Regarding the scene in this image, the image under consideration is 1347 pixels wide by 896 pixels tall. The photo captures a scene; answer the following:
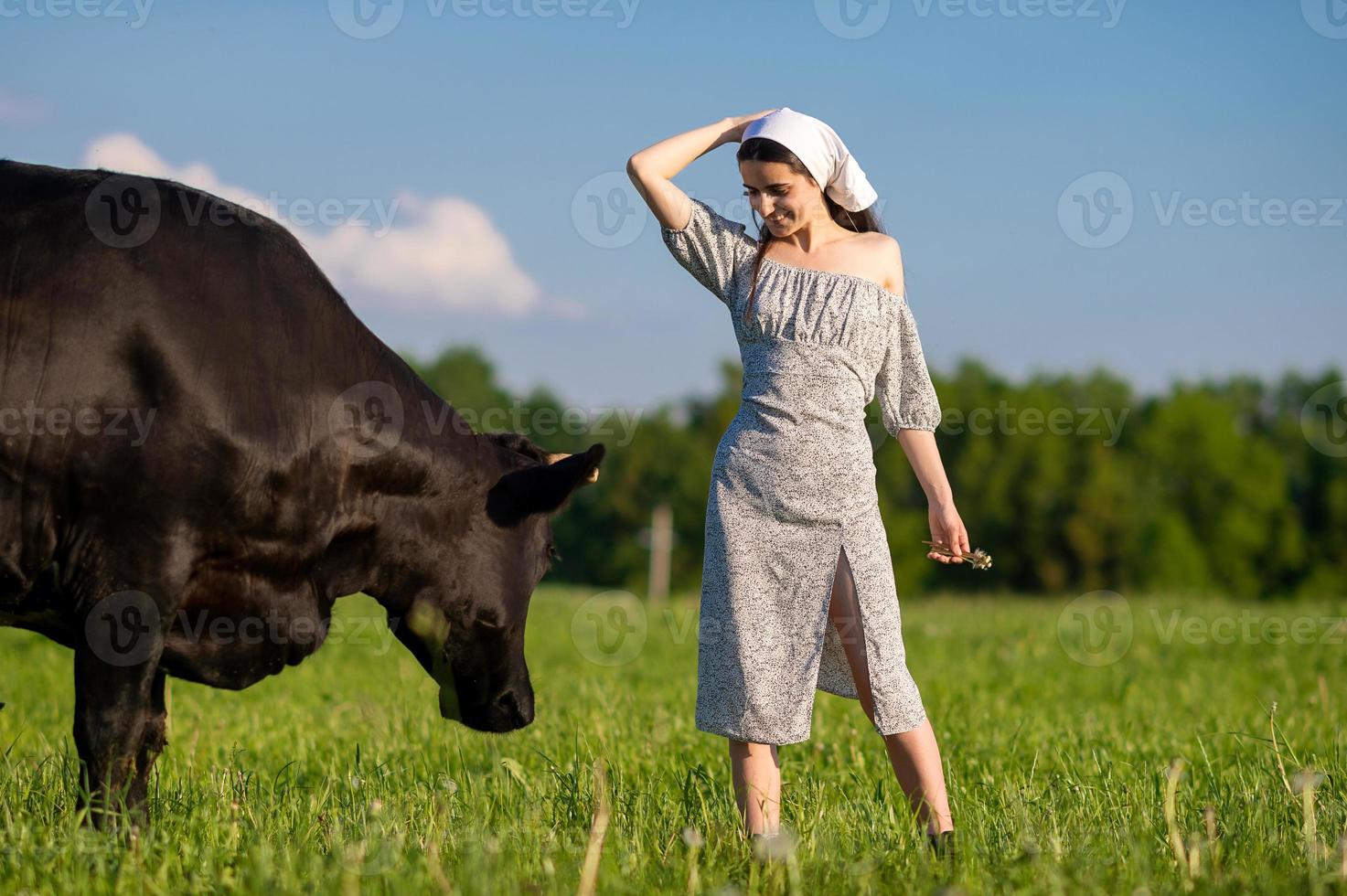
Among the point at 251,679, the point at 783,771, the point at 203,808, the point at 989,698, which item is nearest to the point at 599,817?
the point at 203,808

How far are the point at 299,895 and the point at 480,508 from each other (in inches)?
77.6

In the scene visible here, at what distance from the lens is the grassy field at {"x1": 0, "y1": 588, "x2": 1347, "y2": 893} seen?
2.89m

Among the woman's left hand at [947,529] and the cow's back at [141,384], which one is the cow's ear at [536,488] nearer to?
the cow's back at [141,384]

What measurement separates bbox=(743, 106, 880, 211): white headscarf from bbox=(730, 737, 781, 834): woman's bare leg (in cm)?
169

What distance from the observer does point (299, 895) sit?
8.52 feet

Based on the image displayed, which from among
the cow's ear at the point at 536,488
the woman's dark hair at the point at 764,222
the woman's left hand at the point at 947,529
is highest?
the woman's dark hair at the point at 764,222

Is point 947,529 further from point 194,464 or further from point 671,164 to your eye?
point 194,464

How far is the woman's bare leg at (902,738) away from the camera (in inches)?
144

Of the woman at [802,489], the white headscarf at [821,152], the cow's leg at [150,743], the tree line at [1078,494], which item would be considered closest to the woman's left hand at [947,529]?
the woman at [802,489]

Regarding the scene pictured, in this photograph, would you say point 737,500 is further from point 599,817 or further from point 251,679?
point 251,679

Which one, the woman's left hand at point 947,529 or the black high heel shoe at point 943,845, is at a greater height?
the woman's left hand at point 947,529

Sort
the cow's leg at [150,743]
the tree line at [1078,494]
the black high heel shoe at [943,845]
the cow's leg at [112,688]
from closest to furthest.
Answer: the black high heel shoe at [943,845] → the cow's leg at [112,688] → the cow's leg at [150,743] → the tree line at [1078,494]

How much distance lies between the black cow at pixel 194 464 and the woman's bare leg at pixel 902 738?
1.12 meters

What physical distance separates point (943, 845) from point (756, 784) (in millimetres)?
603
